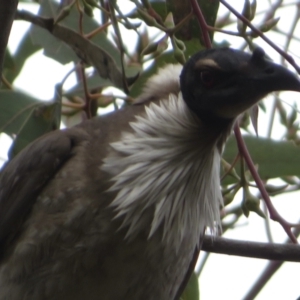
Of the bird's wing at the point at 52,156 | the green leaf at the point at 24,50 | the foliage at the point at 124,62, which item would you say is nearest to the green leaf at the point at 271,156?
the foliage at the point at 124,62

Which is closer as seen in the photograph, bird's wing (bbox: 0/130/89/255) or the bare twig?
the bare twig

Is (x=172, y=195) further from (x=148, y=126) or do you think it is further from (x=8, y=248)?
(x=8, y=248)

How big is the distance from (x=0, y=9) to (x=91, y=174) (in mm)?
559

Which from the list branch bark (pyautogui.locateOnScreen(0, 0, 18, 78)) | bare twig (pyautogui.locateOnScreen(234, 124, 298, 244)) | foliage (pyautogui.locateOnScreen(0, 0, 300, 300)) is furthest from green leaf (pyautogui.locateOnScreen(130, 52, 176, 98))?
branch bark (pyautogui.locateOnScreen(0, 0, 18, 78))

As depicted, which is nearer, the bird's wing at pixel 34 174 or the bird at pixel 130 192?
the bird at pixel 130 192

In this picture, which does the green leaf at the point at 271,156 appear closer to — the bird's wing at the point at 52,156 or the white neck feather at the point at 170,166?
the white neck feather at the point at 170,166

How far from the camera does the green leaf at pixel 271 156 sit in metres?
2.77

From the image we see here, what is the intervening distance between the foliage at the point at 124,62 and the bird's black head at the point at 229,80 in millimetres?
50

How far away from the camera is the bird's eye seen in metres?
2.35

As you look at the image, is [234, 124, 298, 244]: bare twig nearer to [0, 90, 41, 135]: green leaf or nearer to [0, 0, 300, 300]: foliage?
[0, 0, 300, 300]: foliage

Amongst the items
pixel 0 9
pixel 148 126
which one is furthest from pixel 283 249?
pixel 0 9

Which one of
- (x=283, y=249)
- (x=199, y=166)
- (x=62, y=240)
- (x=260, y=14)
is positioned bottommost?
(x=62, y=240)

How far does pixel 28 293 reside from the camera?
2.45 m

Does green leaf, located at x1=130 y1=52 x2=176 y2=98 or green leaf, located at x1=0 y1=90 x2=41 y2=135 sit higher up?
green leaf, located at x1=130 y1=52 x2=176 y2=98
